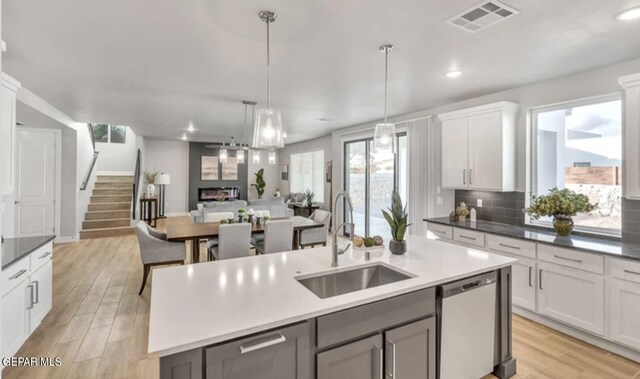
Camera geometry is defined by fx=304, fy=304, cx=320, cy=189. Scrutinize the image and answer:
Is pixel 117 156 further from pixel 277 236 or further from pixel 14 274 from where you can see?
pixel 14 274

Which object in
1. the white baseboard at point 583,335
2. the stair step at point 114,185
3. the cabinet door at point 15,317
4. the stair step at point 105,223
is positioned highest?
the stair step at point 114,185

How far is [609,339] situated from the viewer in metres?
2.59

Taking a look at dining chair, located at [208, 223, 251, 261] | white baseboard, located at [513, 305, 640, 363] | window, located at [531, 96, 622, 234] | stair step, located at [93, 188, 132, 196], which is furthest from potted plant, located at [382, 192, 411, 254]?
stair step, located at [93, 188, 132, 196]

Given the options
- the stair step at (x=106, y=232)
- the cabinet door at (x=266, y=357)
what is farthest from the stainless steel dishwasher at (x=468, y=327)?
the stair step at (x=106, y=232)

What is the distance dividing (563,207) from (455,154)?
4.69ft

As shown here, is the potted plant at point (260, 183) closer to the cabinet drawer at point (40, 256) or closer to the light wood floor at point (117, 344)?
the light wood floor at point (117, 344)

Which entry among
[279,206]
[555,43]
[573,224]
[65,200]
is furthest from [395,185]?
[65,200]

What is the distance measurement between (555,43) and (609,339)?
8.36 feet

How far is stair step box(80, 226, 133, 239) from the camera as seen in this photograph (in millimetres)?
6751

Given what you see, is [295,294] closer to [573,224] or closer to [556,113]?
[573,224]

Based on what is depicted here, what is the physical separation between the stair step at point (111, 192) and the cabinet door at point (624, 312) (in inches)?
378

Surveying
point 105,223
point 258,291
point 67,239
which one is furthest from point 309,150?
point 258,291

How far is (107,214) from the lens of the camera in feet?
24.5

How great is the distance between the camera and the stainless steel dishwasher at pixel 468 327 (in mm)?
1950
